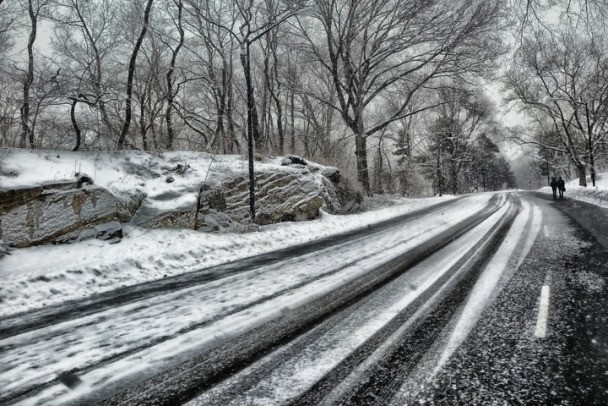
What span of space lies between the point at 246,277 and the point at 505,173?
330ft

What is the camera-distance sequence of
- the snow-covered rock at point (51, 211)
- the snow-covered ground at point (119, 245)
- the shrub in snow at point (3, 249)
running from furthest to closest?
the snow-covered rock at point (51, 211), the shrub in snow at point (3, 249), the snow-covered ground at point (119, 245)

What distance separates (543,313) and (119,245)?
804 cm

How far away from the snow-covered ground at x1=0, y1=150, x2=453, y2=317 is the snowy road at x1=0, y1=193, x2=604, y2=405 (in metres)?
1.05

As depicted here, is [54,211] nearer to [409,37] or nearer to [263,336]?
[263,336]

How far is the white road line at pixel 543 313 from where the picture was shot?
3.38 m

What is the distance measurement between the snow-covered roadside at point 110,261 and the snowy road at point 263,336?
0.88 metres

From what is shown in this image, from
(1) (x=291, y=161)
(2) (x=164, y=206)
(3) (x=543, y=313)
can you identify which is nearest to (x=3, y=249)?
(2) (x=164, y=206)

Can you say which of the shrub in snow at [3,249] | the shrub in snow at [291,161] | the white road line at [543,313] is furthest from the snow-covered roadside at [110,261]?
the white road line at [543,313]

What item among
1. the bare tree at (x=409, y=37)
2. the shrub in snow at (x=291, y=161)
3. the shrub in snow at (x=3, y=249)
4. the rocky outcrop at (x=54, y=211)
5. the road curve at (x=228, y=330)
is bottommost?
the road curve at (x=228, y=330)

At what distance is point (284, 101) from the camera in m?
34.7

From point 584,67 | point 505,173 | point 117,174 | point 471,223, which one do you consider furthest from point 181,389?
point 505,173

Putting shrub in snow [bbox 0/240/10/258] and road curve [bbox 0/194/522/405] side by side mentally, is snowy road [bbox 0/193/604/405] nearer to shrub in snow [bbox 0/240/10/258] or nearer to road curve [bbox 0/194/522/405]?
road curve [bbox 0/194/522/405]

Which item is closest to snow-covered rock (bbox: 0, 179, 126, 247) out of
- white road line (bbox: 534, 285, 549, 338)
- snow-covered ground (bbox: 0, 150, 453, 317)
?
snow-covered ground (bbox: 0, 150, 453, 317)

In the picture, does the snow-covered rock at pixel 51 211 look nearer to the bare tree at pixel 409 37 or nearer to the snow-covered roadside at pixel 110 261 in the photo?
the snow-covered roadside at pixel 110 261
